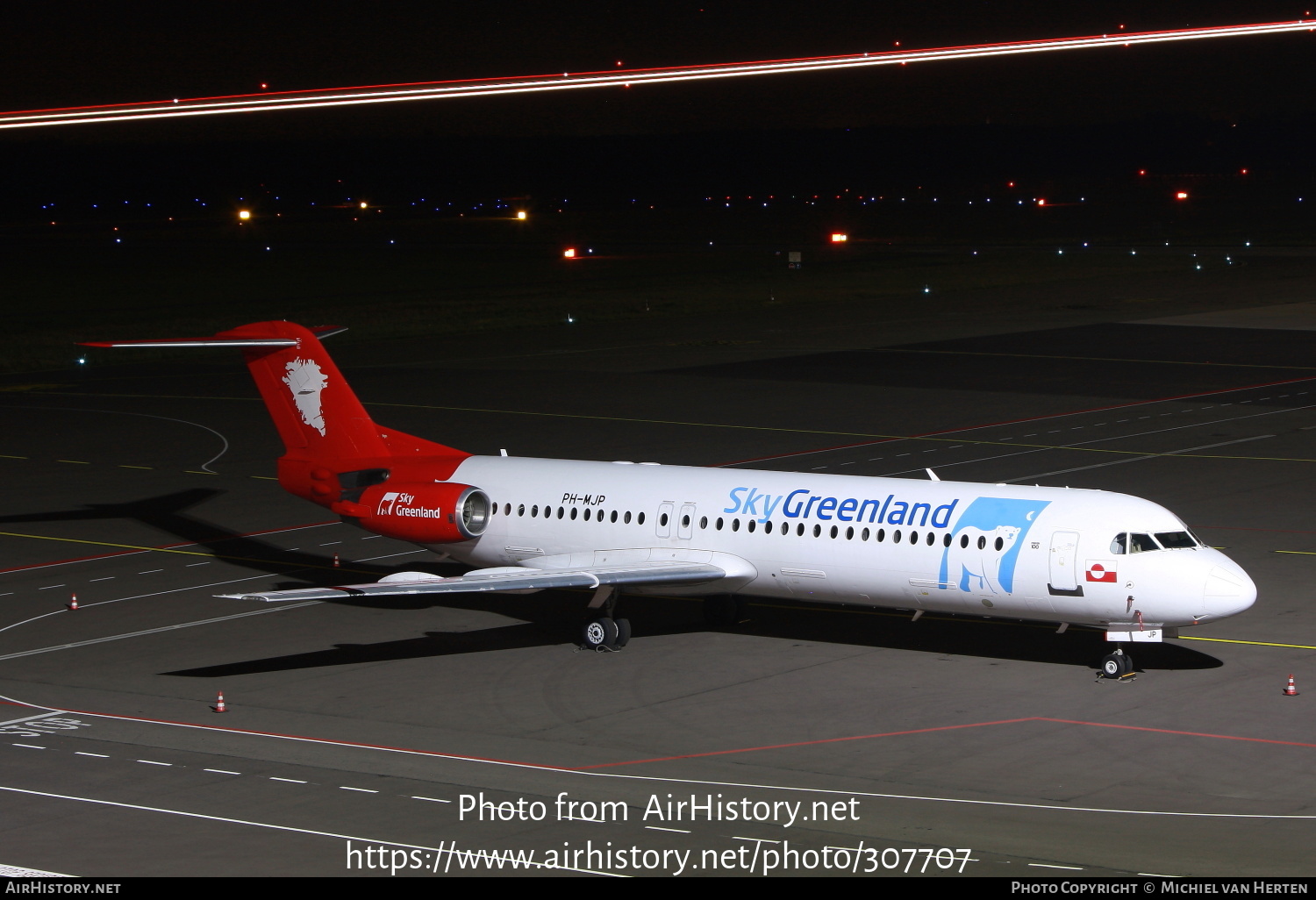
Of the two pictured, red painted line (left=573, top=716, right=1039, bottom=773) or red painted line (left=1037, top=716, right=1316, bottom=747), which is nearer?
red painted line (left=573, top=716, right=1039, bottom=773)

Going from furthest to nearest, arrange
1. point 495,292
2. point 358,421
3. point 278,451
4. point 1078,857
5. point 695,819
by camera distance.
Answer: point 495,292 < point 278,451 < point 358,421 < point 695,819 < point 1078,857

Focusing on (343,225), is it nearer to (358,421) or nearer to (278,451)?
(278,451)

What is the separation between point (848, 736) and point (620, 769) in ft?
12.3

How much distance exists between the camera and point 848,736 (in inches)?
979

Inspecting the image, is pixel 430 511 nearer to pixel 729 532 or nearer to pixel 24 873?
pixel 729 532

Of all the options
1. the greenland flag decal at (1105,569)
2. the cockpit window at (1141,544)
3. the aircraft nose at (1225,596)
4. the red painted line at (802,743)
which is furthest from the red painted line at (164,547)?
the aircraft nose at (1225,596)

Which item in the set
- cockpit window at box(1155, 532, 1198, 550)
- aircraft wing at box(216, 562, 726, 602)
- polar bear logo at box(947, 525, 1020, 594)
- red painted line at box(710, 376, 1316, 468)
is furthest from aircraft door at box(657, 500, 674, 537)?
red painted line at box(710, 376, 1316, 468)

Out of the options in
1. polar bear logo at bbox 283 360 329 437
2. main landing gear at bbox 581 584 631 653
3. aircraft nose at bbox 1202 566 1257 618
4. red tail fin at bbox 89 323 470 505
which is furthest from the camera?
polar bear logo at bbox 283 360 329 437

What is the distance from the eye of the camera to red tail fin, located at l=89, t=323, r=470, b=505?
34656mm

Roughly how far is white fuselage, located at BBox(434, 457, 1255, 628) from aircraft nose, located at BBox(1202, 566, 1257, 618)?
0.07ft

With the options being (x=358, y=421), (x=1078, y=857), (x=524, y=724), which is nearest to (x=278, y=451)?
(x=358, y=421)

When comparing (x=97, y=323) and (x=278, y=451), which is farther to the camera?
(x=97, y=323)

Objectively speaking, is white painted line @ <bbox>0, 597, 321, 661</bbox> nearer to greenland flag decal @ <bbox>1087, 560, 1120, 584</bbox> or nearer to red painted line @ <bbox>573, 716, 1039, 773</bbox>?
red painted line @ <bbox>573, 716, 1039, 773</bbox>

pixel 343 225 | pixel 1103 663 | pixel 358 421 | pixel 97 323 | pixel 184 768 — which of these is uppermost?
pixel 343 225
